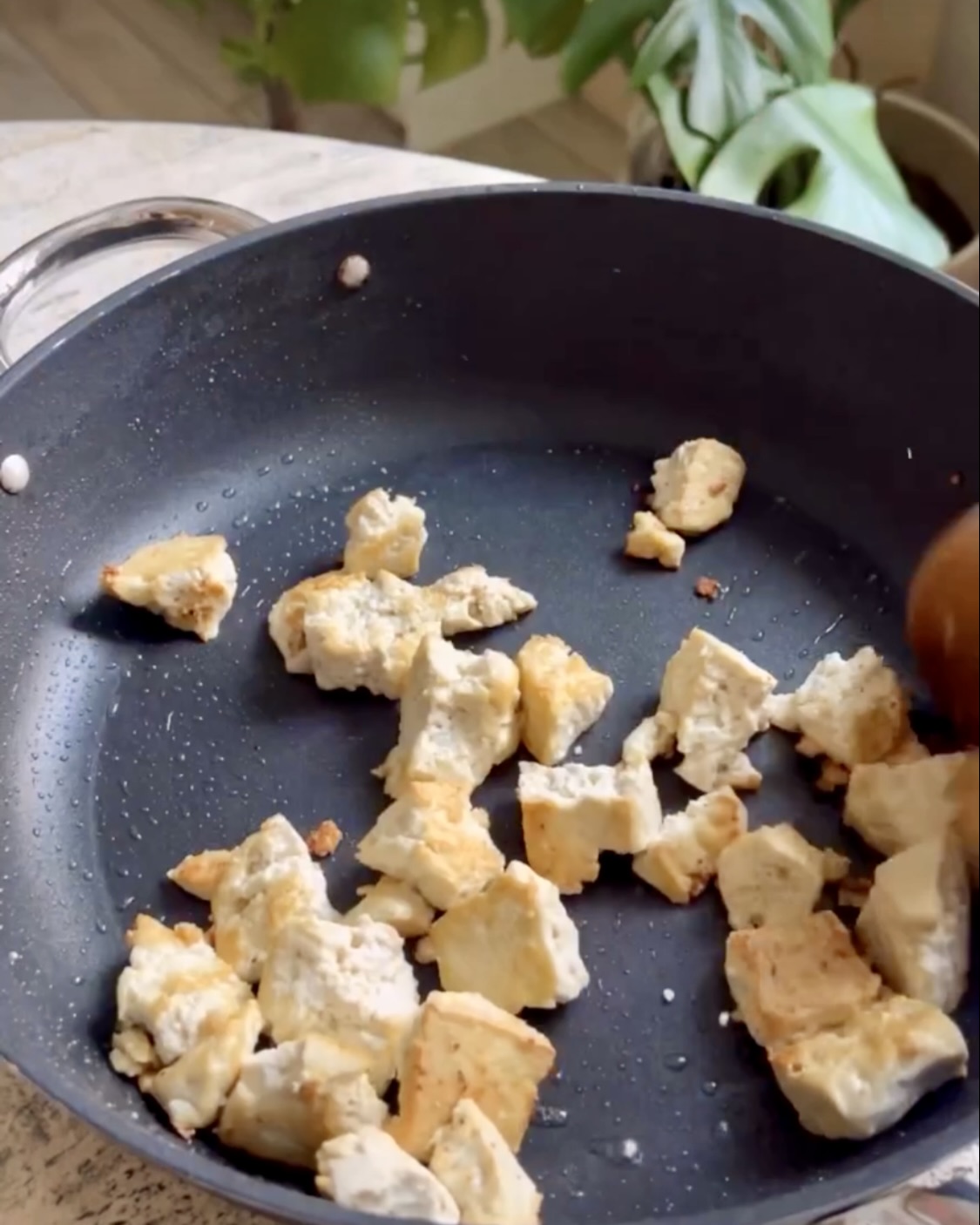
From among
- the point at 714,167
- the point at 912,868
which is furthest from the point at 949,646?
the point at 714,167

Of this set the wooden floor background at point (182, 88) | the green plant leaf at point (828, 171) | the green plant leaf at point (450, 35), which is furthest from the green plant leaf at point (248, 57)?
the green plant leaf at point (828, 171)

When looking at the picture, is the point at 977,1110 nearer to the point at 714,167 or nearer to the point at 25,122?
the point at 714,167

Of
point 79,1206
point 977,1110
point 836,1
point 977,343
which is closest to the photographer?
point 977,1110

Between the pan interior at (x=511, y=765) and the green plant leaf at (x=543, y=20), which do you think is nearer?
the pan interior at (x=511, y=765)

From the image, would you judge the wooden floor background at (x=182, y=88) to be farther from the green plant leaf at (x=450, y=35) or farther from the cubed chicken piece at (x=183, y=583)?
the cubed chicken piece at (x=183, y=583)

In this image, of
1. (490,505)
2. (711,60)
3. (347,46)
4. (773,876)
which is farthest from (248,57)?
(773,876)

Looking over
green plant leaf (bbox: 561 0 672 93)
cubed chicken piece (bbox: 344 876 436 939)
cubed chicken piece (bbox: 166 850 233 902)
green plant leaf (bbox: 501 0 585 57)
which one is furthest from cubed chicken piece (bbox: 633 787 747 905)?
green plant leaf (bbox: 501 0 585 57)
